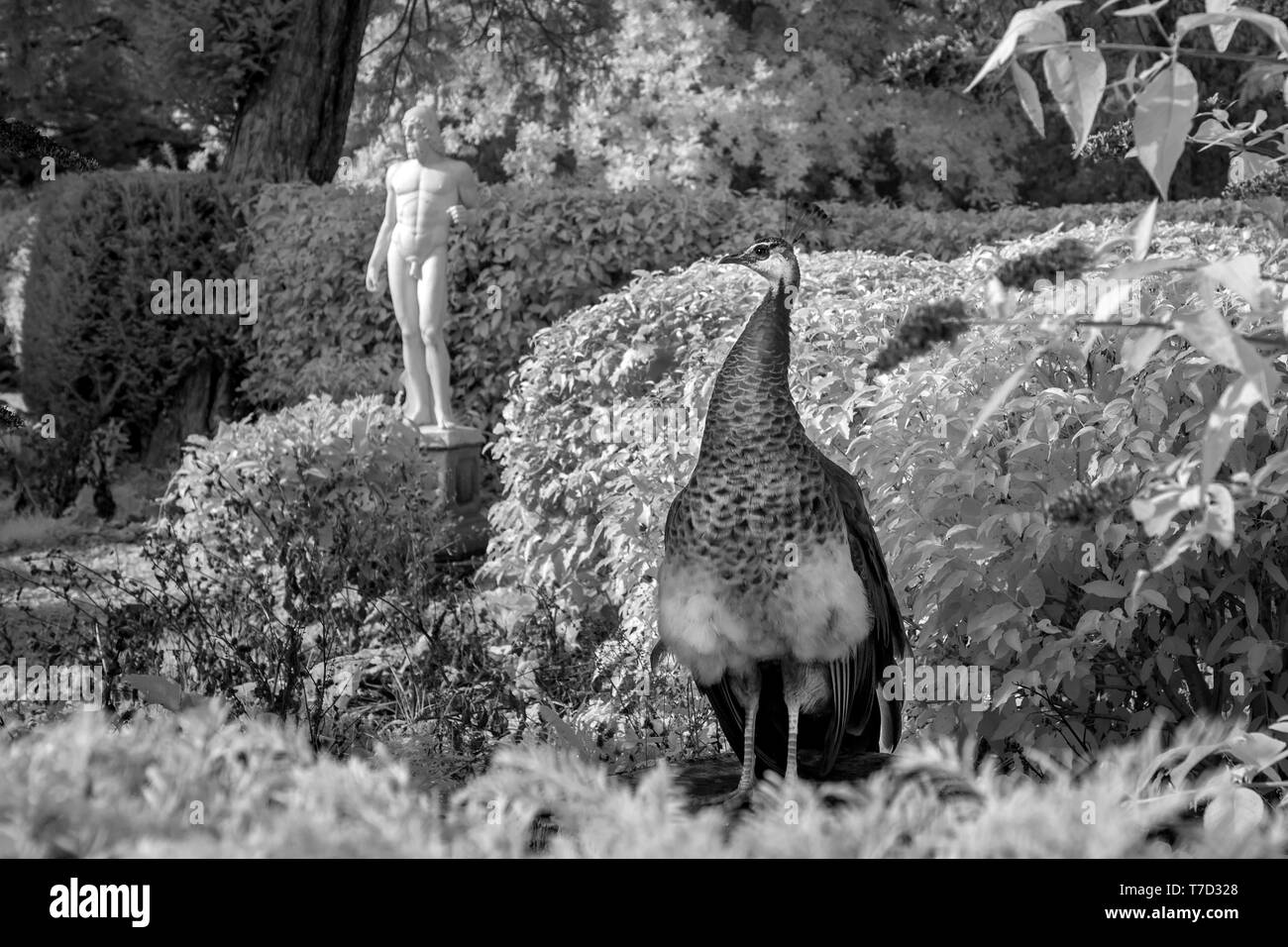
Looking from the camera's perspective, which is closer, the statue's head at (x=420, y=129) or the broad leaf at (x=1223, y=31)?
the broad leaf at (x=1223, y=31)

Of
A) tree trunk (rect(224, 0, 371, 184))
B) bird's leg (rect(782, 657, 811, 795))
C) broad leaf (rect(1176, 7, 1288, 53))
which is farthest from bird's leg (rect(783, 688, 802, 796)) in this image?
tree trunk (rect(224, 0, 371, 184))

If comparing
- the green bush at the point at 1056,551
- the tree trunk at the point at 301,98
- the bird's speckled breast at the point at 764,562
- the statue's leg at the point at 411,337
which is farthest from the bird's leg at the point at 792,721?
the tree trunk at the point at 301,98

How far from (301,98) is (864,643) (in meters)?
11.0

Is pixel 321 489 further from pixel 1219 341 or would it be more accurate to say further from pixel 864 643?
pixel 1219 341

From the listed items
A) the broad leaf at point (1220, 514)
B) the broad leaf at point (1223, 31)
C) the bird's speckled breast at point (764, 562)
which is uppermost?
the broad leaf at point (1223, 31)

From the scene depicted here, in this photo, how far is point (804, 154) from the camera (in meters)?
17.6

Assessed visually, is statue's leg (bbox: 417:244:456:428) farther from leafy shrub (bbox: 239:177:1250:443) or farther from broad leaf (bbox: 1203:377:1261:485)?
broad leaf (bbox: 1203:377:1261:485)

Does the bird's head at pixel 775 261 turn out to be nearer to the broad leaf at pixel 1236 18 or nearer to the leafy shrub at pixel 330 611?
the broad leaf at pixel 1236 18

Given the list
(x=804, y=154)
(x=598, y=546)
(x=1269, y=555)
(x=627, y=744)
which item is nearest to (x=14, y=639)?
(x=598, y=546)

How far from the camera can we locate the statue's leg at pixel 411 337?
9539 mm

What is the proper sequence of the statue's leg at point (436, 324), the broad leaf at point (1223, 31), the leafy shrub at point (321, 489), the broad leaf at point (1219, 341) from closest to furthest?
the broad leaf at point (1219, 341) < the broad leaf at point (1223, 31) < the leafy shrub at point (321, 489) < the statue's leg at point (436, 324)
